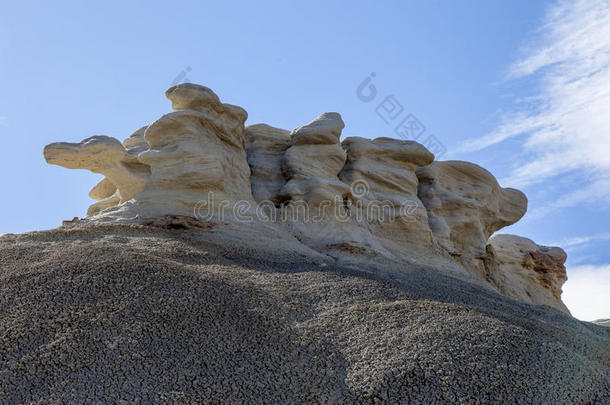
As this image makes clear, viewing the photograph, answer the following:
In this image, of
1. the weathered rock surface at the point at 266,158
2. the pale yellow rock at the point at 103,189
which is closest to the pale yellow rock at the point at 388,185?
the weathered rock surface at the point at 266,158

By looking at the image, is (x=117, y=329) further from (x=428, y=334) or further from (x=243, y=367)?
(x=428, y=334)

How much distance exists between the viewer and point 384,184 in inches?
571

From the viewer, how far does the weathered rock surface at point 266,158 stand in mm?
12648

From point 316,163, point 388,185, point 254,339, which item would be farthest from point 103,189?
point 254,339

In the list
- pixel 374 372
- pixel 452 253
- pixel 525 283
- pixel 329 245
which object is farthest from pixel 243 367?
pixel 525 283

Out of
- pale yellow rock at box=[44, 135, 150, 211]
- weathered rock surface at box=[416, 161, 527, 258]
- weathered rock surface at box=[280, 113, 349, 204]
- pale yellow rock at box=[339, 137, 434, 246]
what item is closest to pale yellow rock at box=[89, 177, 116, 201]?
pale yellow rock at box=[44, 135, 150, 211]

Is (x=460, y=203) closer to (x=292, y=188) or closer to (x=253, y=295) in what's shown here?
(x=292, y=188)

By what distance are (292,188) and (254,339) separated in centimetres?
644

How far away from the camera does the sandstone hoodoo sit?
212 inches

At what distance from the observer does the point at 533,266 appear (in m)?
20.8

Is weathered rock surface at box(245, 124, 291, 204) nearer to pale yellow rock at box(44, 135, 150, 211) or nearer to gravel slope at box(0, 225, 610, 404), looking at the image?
pale yellow rock at box(44, 135, 150, 211)

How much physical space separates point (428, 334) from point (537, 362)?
1125 mm

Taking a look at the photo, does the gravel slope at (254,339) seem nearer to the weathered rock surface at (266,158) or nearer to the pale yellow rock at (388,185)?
the weathered rock surface at (266,158)

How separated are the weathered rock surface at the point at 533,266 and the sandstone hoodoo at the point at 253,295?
676 centimetres
